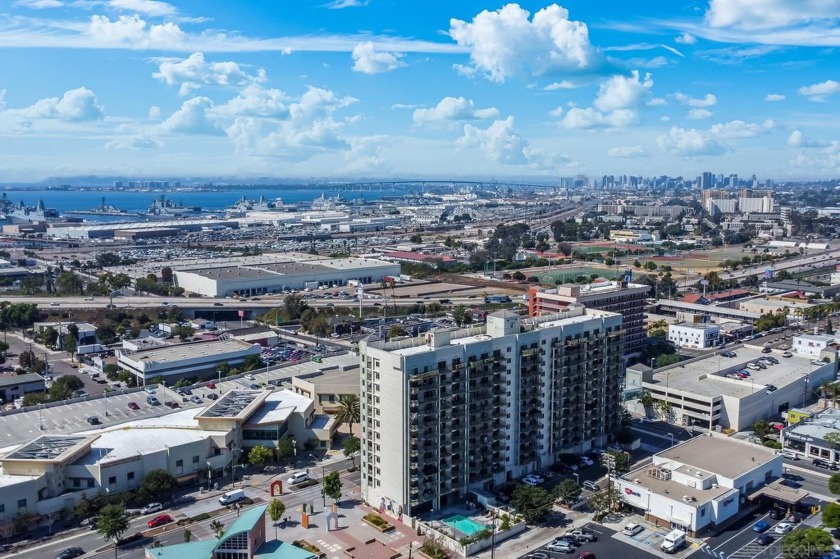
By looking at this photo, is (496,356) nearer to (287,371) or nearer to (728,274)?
(287,371)

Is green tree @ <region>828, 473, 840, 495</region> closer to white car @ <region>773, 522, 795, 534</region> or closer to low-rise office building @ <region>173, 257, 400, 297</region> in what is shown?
white car @ <region>773, 522, 795, 534</region>

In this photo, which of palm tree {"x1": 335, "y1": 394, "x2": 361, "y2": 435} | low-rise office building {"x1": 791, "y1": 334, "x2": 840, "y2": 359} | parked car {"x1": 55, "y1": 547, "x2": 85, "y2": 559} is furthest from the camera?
low-rise office building {"x1": 791, "y1": 334, "x2": 840, "y2": 359}

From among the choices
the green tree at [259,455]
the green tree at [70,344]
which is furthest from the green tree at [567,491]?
the green tree at [70,344]

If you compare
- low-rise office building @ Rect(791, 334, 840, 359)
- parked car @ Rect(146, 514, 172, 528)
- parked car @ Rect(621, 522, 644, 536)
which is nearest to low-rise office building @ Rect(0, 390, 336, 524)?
parked car @ Rect(146, 514, 172, 528)

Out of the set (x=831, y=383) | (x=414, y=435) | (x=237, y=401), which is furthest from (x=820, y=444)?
(x=237, y=401)

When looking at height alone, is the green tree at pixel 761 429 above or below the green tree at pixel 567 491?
below

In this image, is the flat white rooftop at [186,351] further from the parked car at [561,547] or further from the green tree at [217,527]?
the parked car at [561,547]

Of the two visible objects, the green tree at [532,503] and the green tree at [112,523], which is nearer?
the green tree at [112,523]

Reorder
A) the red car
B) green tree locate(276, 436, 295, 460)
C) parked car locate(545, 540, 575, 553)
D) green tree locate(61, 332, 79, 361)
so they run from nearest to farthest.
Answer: parked car locate(545, 540, 575, 553) → the red car → green tree locate(276, 436, 295, 460) → green tree locate(61, 332, 79, 361)
